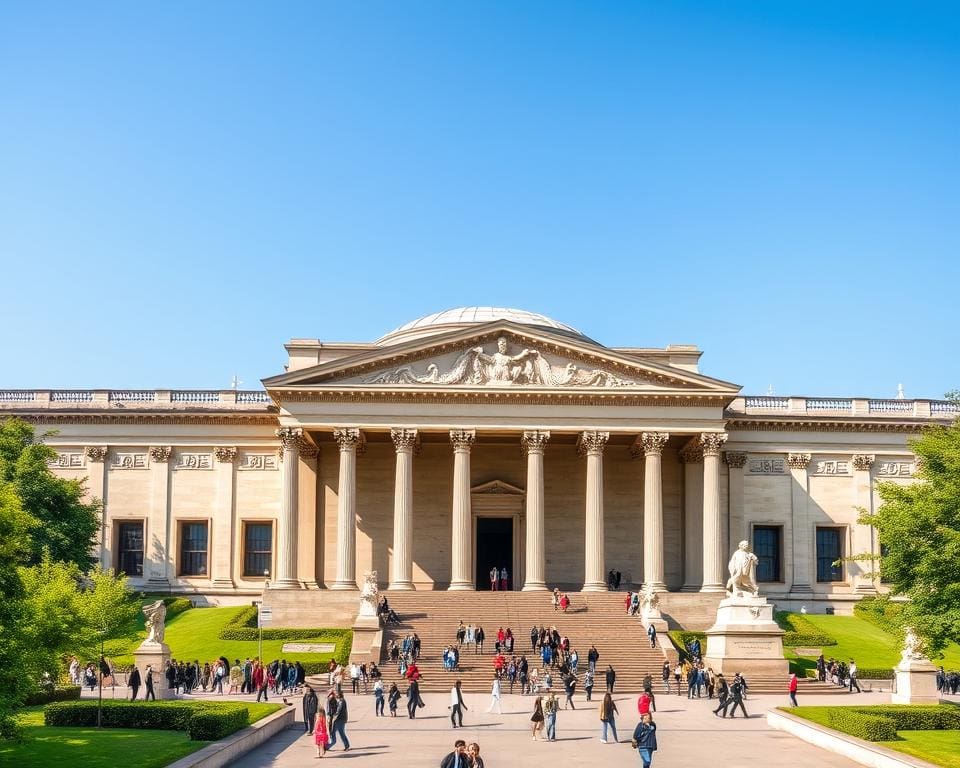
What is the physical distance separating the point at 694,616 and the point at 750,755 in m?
29.9

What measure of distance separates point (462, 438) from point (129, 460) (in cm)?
2131

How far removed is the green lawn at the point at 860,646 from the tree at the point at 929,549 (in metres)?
15.4

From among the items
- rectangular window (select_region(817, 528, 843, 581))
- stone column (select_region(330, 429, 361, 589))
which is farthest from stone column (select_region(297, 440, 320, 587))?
rectangular window (select_region(817, 528, 843, 581))

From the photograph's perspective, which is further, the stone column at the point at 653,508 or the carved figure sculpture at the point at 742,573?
the stone column at the point at 653,508

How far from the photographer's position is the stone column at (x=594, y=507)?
6222 centimetres

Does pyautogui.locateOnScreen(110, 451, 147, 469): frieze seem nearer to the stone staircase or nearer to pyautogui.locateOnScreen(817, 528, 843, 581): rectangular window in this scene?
the stone staircase

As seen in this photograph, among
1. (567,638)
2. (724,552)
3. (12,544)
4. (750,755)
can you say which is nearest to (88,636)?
(12,544)

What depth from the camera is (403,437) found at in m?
62.2

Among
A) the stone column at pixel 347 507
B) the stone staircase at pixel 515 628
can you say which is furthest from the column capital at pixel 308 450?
the stone staircase at pixel 515 628

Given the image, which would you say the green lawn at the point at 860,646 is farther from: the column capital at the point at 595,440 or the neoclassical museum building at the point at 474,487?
the column capital at the point at 595,440

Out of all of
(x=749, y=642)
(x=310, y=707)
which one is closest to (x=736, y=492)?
(x=749, y=642)

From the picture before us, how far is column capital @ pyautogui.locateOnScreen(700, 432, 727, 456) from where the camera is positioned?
6256 centimetres

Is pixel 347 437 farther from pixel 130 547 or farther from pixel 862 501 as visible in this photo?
pixel 862 501

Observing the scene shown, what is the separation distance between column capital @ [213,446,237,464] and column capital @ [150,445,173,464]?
2.76 meters
